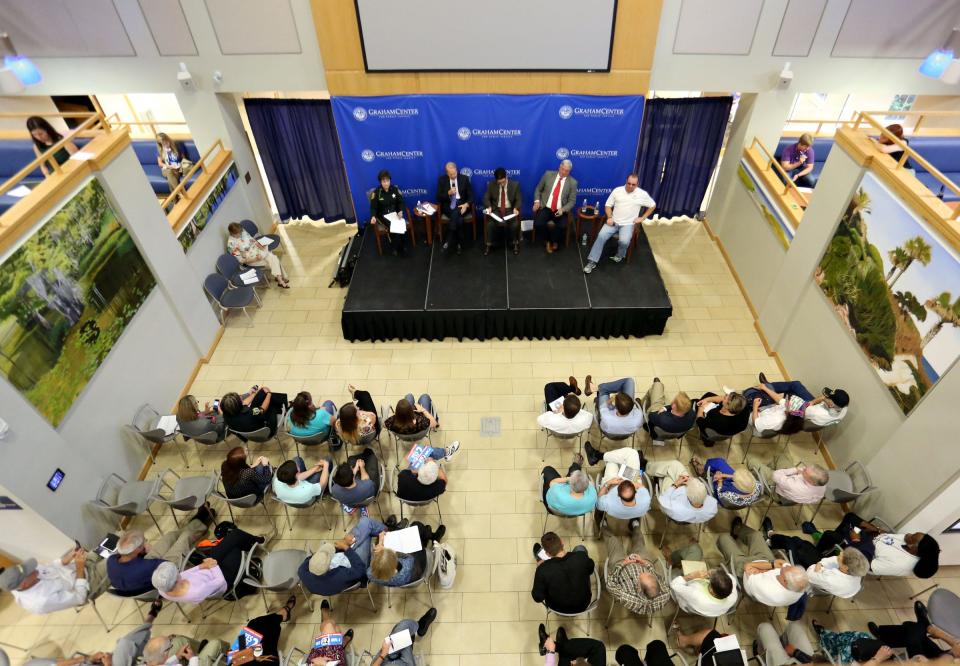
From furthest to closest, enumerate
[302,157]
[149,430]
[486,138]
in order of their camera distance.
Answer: [302,157] < [486,138] < [149,430]

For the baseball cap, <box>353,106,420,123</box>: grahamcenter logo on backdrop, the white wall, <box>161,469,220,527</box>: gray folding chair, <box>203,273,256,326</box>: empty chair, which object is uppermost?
the white wall

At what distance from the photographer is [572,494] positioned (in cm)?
487

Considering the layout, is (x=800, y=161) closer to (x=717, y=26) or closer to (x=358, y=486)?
(x=717, y=26)

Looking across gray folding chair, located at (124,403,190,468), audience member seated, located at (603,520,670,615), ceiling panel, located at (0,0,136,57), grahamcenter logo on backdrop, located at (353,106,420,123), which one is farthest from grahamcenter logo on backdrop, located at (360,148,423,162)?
audience member seated, located at (603,520,670,615)

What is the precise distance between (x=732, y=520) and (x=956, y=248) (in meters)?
3.13

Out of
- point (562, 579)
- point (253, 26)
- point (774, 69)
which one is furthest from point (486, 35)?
point (562, 579)

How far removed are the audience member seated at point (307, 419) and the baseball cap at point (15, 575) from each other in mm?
2253

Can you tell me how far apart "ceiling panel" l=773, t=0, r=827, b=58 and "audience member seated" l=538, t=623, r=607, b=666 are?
310 inches

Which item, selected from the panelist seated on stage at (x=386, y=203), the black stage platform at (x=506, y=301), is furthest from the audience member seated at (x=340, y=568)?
the panelist seated on stage at (x=386, y=203)

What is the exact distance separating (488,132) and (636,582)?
6425mm

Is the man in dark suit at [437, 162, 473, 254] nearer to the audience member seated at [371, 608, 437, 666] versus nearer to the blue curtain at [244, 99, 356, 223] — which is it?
the blue curtain at [244, 99, 356, 223]

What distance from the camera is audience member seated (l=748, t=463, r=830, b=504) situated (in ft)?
15.6

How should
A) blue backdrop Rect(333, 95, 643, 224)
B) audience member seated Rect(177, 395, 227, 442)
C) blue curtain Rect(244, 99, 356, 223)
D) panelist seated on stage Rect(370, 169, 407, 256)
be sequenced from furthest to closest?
blue curtain Rect(244, 99, 356, 223) < panelist seated on stage Rect(370, 169, 407, 256) < blue backdrop Rect(333, 95, 643, 224) < audience member seated Rect(177, 395, 227, 442)

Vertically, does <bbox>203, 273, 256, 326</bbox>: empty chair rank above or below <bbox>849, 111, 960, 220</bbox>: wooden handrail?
below
